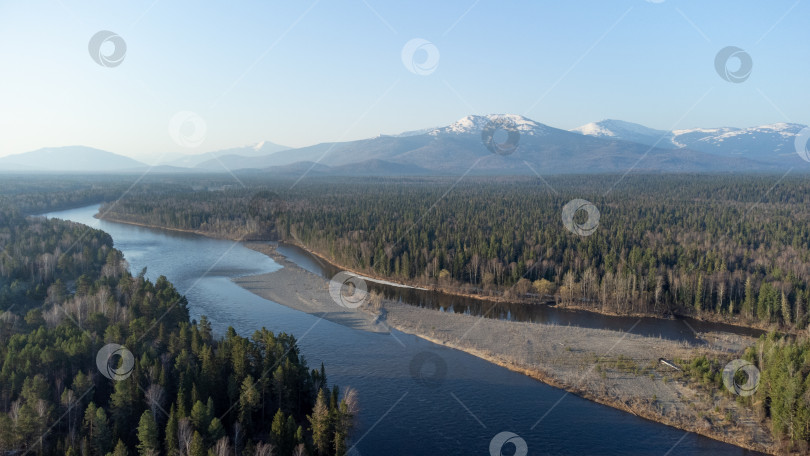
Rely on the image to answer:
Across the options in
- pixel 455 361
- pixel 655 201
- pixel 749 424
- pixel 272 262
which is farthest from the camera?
pixel 655 201

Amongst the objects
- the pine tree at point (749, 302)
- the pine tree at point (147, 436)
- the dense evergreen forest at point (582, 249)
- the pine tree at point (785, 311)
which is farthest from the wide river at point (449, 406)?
the pine tree at point (749, 302)

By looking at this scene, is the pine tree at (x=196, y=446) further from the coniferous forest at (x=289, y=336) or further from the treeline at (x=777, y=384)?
the treeline at (x=777, y=384)

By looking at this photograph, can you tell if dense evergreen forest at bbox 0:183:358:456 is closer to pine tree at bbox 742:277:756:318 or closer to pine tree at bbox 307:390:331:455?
pine tree at bbox 307:390:331:455

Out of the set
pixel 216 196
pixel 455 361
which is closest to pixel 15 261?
pixel 455 361

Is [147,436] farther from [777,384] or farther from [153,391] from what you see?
[777,384]

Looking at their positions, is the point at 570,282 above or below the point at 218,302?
above

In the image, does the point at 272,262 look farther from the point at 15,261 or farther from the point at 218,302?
the point at 15,261

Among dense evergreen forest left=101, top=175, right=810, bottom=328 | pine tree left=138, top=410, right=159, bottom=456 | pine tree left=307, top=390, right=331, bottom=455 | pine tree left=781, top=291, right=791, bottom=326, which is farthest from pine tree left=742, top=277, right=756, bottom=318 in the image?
pine tree left=138, top=410, right=159, bottom=456
